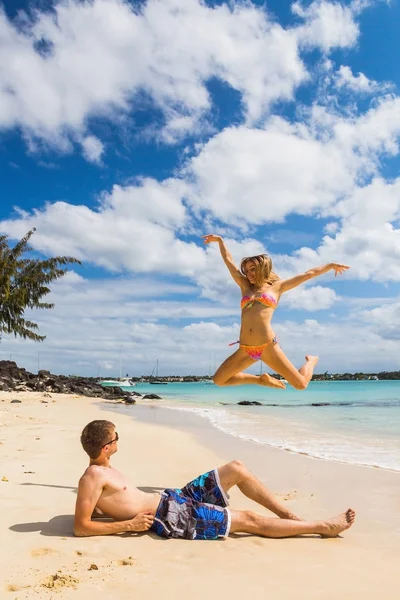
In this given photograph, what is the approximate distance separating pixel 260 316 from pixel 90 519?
3387mm

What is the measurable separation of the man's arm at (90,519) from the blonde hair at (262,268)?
11.2 ft

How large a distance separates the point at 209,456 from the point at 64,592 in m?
6.76

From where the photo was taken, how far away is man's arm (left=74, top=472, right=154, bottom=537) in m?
4.52

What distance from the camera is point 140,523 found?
4.62m

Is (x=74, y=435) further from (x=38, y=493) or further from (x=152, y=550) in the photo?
(x=152, y=550)

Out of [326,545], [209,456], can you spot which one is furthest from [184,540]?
[209,456]

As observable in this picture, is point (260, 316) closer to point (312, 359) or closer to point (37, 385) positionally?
point (312, 359)

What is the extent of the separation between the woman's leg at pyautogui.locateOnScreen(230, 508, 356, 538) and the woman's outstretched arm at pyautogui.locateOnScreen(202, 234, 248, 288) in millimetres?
3237

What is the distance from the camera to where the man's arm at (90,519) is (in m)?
4.52

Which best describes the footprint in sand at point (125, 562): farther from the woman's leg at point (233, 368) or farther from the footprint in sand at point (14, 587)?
the woman's leg at point (233, 368)

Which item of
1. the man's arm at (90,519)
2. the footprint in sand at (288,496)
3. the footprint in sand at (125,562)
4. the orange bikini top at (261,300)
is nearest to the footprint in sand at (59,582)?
the footprint in sand at (125,562)

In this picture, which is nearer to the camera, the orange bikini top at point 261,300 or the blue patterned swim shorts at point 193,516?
the blue patterned swim shorts at point 193,516

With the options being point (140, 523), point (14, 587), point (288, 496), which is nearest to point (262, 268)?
point (288, 496)

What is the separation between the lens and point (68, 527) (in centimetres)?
481
